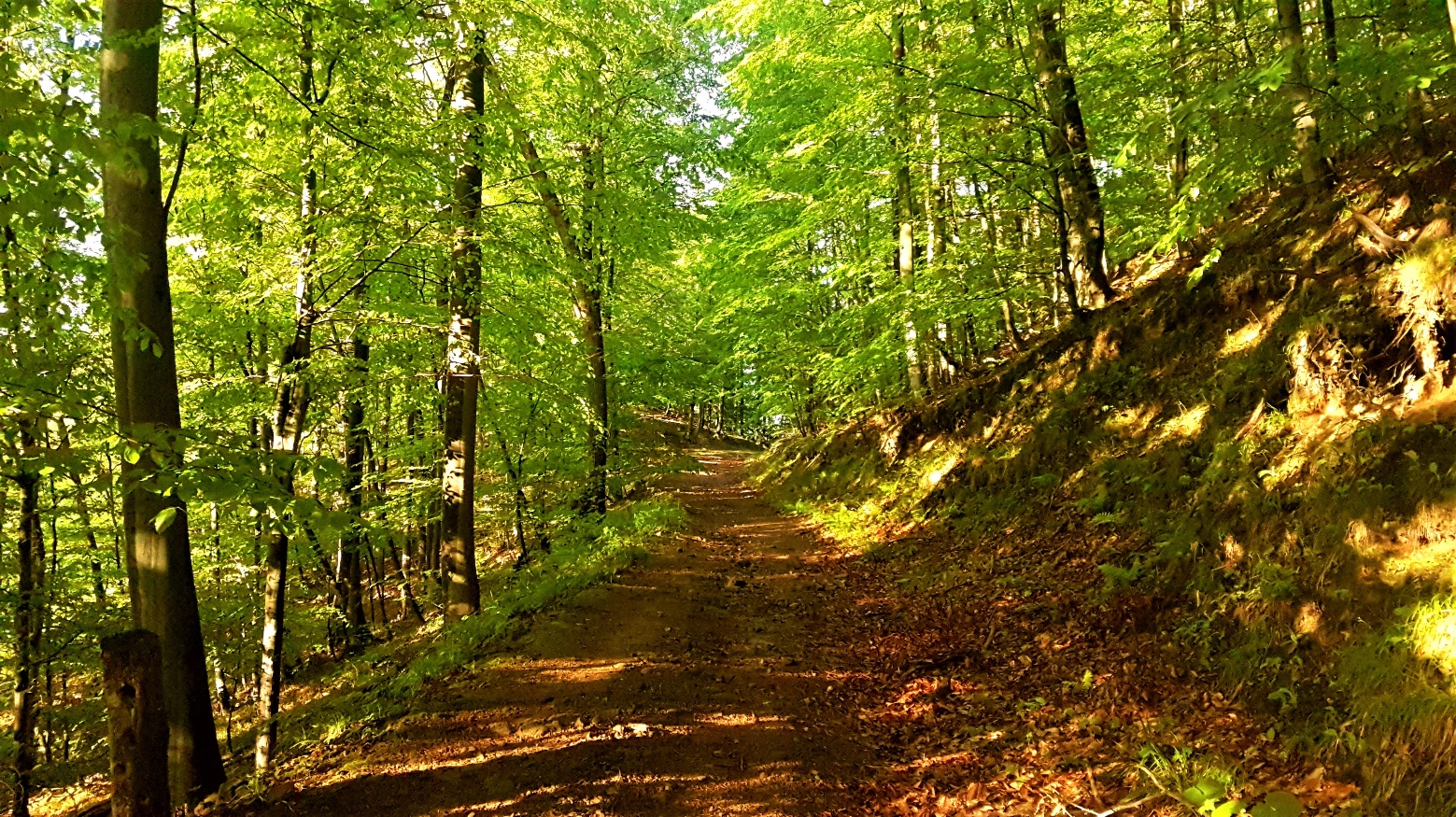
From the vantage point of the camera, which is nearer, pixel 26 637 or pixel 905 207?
pixel 26 637

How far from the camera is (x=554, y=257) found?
973 cm

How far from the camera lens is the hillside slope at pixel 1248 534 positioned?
3953mm

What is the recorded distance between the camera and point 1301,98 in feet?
17.6

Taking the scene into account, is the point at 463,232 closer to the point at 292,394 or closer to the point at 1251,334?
the point at 292,394

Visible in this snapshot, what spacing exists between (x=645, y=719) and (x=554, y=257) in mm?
6282

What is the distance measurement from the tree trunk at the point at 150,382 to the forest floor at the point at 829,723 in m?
0.94

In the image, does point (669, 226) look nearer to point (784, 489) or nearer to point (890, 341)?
point (890, 341)

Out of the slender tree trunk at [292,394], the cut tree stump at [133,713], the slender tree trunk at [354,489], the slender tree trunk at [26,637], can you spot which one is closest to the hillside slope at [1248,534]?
the cut tree stump at [133,713]

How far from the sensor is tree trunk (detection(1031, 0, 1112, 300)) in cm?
848

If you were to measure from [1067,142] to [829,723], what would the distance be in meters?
7.26

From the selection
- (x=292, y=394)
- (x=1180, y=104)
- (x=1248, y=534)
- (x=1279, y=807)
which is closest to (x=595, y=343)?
(x=292, y=394)

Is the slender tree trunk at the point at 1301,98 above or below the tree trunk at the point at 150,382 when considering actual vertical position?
above

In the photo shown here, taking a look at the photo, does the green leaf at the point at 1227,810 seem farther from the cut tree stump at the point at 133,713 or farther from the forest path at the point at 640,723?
the cut tree stump at the point at 133,713

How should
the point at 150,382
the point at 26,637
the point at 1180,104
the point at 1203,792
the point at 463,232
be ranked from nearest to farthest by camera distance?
the point at 1203,792 → the point at 150,382 → the point at 1180,104 → the point at 463,232 → the point at 26,637
